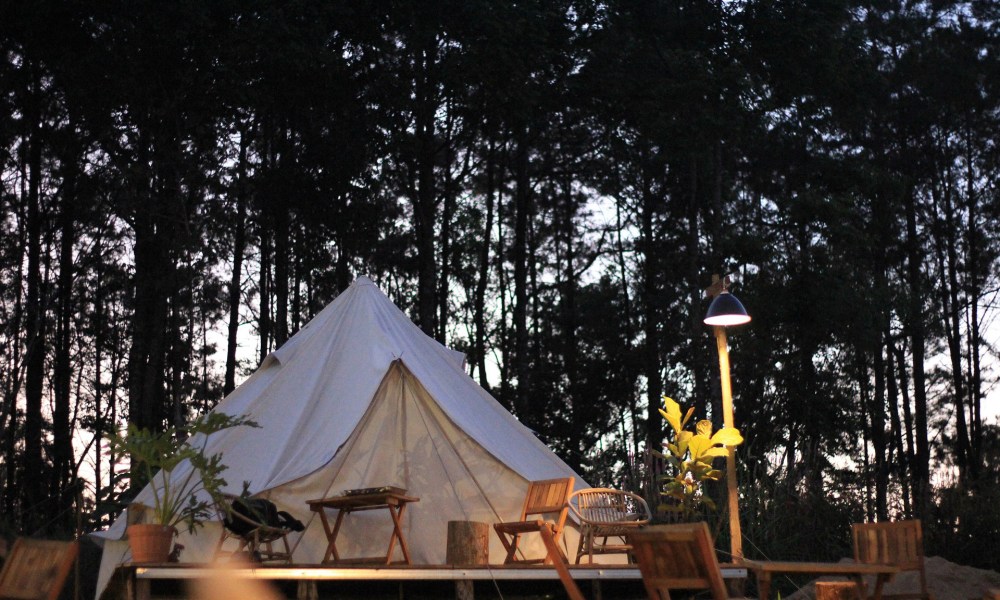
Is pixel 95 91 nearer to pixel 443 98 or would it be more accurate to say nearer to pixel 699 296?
pixel 443 98

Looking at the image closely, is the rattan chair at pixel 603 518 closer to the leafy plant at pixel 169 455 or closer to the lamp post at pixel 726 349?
the lamp post at pixel 726 349

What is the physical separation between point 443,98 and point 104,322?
26.6 feet

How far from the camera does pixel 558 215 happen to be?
21438 mm

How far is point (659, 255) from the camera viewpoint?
1988 cm

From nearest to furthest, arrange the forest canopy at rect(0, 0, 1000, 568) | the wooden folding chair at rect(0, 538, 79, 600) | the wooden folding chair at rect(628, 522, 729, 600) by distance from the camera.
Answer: the wooden folding chair at rect(628, 522, 729, 600), the wooden folding chair at rect(0, 538, 79, 600), the forest canopy at rect(0, 0, 1000, 568)

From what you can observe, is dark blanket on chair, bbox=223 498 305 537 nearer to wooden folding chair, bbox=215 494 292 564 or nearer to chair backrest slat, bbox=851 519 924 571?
wooden folding chair, bbox=215 494 292 564

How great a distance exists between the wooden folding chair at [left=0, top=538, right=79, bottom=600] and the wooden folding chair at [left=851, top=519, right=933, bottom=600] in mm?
3624

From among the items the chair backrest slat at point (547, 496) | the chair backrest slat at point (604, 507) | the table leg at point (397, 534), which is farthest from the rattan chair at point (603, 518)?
the table leg at point (397, 534)

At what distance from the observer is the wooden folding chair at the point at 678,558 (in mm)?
3674

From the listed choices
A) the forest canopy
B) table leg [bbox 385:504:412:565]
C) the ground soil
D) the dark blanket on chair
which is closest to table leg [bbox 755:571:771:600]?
table leg [bbox 385:504:412:565]

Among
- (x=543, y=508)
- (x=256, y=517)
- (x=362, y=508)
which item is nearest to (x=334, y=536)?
(x=362, y=508)

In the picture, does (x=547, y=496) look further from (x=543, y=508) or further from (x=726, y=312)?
(x=726, y=312)

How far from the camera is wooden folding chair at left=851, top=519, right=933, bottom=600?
501 cm

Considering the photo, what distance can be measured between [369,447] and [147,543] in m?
1.87
